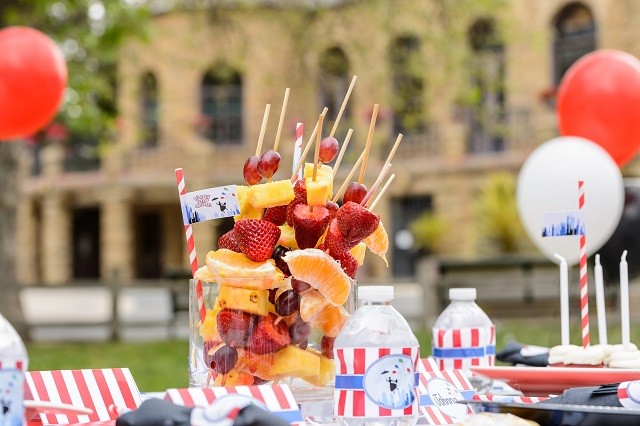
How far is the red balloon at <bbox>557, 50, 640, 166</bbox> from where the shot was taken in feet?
22.0

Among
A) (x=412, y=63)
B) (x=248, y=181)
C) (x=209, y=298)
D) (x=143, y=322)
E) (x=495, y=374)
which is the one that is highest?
(x=412, y=63)

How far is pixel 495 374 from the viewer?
2.17 m

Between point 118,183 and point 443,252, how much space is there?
9.41 m

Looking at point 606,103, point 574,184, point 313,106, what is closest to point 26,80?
point 574,184

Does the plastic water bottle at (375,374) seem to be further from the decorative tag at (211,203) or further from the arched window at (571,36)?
the arched window at (571,36)

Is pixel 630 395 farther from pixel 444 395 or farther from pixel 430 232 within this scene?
pixel 430 232

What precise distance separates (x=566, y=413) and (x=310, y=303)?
21.2 inches

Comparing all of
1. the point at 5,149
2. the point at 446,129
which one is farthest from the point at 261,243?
the point at 446,129

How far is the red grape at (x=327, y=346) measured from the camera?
2043 millimetres

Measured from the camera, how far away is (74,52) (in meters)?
12.5

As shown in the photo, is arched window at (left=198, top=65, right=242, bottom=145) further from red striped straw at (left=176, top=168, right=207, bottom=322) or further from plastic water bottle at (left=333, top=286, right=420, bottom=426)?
plastic water bottle at (left=333, top=286, right=420, bottom=426)

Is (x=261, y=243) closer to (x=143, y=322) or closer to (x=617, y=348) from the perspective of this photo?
(x=617, y=348)

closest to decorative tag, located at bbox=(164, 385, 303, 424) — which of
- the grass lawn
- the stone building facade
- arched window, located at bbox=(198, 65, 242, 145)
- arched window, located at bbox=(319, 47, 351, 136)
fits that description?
the grass lawn

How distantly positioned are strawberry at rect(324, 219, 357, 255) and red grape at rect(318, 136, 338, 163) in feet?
0.69
